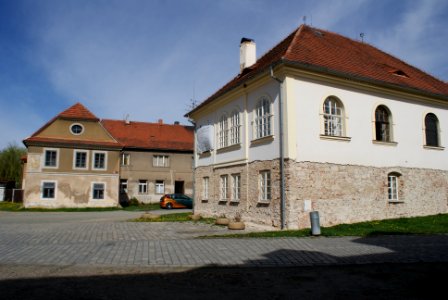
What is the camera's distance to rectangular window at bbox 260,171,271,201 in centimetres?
1555

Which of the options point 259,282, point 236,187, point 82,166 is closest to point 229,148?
point 236,187

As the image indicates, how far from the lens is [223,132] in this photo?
2009 centimetres

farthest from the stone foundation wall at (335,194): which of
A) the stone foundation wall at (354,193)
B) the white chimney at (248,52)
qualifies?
the white chimney at (248,52)

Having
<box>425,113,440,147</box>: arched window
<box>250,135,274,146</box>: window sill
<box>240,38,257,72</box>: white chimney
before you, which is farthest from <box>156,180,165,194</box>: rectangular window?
<box>425,113,440,147</box>: arched window

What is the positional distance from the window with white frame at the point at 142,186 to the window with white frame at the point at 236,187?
22.2m

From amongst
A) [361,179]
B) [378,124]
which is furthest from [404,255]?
[378,124]

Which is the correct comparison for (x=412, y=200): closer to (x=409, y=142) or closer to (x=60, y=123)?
(x=409, y=142)

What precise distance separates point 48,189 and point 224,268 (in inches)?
1114

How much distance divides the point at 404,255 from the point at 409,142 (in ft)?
33.3

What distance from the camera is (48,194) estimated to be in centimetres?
3192

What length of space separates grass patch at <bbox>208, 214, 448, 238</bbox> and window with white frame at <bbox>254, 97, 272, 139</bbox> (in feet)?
15.0

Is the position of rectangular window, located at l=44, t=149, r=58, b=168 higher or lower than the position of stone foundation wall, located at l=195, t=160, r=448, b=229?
higher

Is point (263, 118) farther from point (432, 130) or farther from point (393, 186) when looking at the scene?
point (432, 130)

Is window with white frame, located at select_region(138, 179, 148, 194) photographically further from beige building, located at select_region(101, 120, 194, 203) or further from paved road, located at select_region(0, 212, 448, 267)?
paved road, located at select_region(0, 212, 448, 267)
